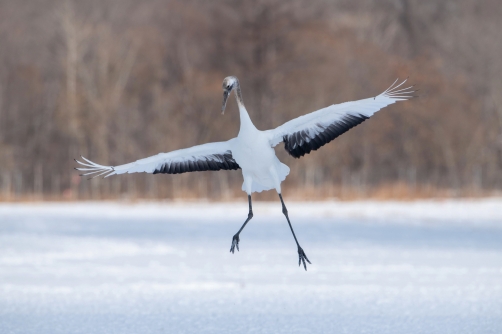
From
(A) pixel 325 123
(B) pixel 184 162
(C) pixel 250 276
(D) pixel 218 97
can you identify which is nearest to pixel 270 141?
(A) pixel 325 123

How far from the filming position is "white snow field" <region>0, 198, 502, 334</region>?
25.5ft

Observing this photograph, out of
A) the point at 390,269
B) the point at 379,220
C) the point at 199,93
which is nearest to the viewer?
the point at 390,269

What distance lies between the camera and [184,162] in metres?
7.93

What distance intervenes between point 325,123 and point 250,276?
11.6 ft

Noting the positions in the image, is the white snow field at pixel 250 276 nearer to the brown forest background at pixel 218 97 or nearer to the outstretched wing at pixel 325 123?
the outstretched wing at pixel 325 123

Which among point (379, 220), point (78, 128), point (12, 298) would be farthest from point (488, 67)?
point (12, 298)

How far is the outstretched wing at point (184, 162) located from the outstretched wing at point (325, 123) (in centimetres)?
55

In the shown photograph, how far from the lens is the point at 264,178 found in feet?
24.4

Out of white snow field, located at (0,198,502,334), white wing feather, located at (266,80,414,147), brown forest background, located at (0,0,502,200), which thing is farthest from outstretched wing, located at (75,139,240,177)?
brown forest background, located at (0,0,502,200)

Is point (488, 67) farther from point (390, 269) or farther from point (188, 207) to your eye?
point (390, 269)

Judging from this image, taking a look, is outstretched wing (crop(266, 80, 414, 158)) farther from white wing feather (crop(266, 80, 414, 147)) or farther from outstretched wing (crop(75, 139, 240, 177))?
outstretched wing (crop(75, 139, 240, 177))

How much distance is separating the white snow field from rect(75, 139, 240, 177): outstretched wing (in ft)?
4.74

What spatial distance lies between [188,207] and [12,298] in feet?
43.6

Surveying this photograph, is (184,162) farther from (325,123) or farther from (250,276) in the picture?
(250,276)
